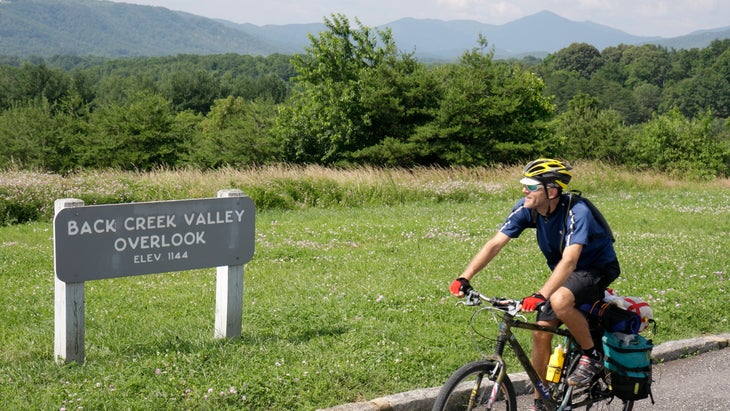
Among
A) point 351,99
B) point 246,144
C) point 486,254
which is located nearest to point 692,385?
point 486,254

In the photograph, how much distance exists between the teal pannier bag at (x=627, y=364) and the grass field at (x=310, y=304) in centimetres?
152

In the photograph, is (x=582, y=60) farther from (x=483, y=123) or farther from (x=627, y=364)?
(x=627, y=364)

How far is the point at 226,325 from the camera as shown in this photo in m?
6.35

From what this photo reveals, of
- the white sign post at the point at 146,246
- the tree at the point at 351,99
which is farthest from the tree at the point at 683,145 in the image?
the white sign post at the point at 146,246

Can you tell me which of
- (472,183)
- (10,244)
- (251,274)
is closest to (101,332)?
(251,274)

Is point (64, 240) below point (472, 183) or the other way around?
the other way around

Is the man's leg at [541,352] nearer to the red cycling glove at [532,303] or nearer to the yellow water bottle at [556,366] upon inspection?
the yellow water bottle at [556,366]

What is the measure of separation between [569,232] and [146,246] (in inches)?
131

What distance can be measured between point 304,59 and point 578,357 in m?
38.1

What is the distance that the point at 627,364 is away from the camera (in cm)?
480

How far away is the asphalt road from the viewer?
18.9ft

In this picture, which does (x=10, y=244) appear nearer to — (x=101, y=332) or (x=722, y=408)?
(x=101, y=332)

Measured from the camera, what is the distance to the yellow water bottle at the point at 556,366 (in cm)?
Result: 474

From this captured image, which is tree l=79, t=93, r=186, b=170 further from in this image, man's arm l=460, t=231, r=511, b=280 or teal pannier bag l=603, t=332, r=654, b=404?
teal pannier bag l=603, t=332, r=654, b=404
